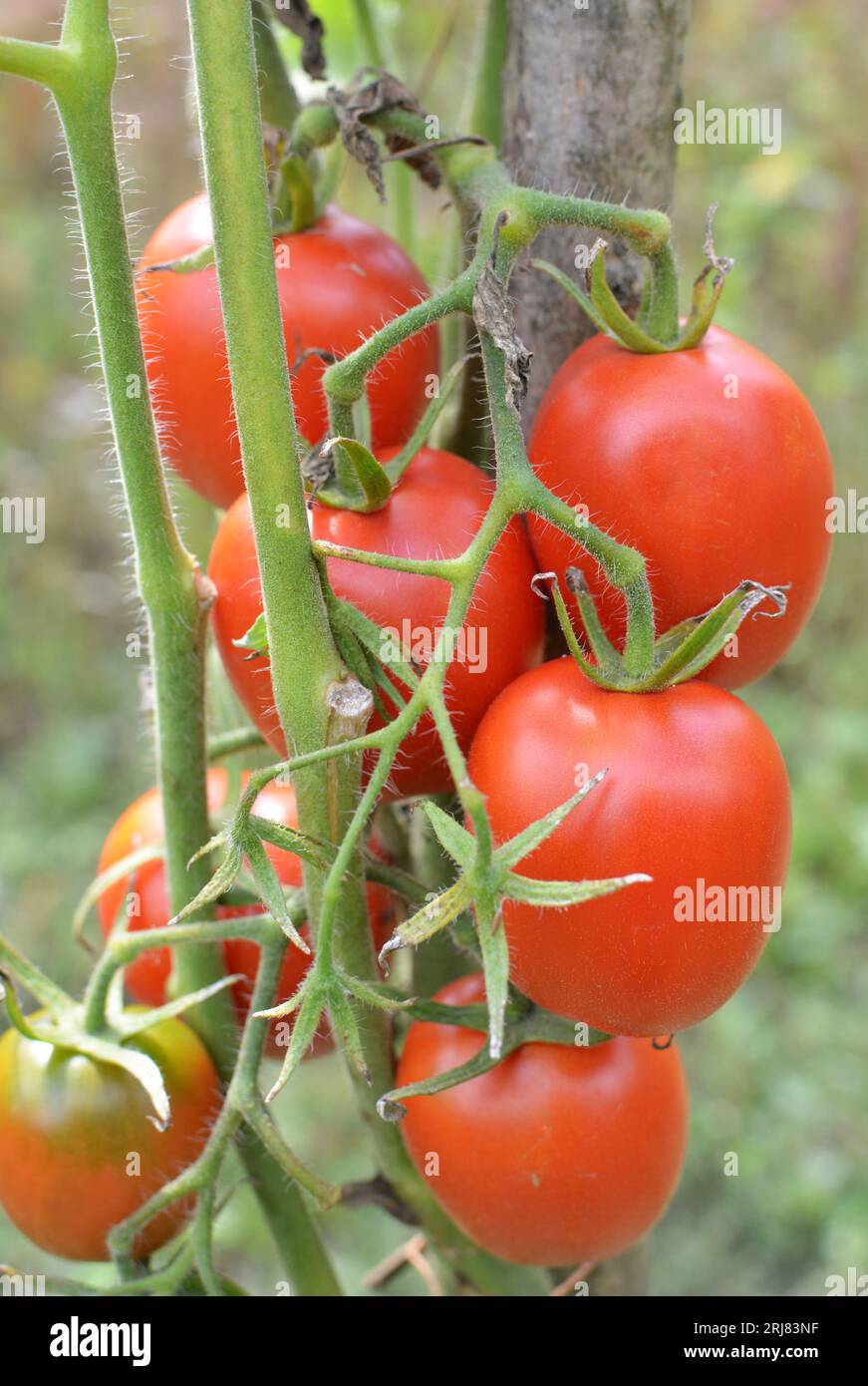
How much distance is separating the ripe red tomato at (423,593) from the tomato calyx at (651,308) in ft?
0.35

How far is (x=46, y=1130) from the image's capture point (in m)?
0.78

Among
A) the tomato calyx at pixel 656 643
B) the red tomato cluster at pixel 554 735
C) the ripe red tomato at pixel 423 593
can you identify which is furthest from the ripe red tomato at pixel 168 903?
the tomato calyx at pixel 656 643

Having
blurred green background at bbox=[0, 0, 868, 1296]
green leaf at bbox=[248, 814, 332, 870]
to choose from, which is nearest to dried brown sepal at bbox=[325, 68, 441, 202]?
green leaf at bbox=[248, 814, 332, 870]

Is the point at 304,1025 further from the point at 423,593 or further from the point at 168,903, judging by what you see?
the point at 168,903

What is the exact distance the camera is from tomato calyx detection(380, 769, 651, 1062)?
51 centimetres

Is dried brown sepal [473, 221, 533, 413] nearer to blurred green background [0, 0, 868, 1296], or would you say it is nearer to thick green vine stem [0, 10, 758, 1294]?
thick green vine stem [0, 10, 758, 1294]

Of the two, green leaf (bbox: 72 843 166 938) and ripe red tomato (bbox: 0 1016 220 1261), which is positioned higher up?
green leaf (bbox: 72 843 166 938)

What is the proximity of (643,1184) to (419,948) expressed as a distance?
0.69 ft

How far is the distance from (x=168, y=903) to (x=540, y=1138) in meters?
0.29

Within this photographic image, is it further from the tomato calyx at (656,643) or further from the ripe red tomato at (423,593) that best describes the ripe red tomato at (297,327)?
the tomato calyx at (656,643)

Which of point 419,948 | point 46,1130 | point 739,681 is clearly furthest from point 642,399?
point 46,1130

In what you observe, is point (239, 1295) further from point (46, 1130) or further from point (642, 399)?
point (642, 399)

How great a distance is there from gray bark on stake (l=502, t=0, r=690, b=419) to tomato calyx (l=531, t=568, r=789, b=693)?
250mm

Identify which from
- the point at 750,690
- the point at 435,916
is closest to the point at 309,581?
the point at 435,916
